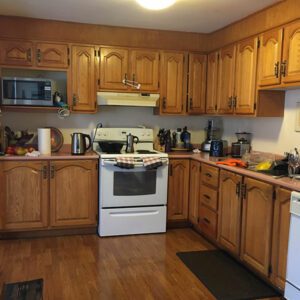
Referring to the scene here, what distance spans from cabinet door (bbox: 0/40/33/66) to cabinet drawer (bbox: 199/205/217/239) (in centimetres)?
249

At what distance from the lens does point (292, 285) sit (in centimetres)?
248

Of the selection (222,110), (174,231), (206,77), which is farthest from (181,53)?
(174,231)

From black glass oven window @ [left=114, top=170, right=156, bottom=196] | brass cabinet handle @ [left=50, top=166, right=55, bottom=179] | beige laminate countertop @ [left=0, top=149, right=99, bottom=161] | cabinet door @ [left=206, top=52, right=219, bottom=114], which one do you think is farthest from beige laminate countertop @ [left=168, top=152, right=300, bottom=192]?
brass cabinet handle @ [left=50, top=166, right=55, bottom=179]

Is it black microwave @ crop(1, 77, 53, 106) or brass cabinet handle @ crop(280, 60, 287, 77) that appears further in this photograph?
black microwave @ crop(1, 77, 53, 106)

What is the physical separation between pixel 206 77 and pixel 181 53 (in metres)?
0.43

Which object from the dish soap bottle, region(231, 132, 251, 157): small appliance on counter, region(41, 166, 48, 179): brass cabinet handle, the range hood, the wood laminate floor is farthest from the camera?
the dish soap bottle

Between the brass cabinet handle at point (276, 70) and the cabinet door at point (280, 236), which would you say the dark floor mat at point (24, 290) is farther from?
the brass cabinet handle at point (276, 70)

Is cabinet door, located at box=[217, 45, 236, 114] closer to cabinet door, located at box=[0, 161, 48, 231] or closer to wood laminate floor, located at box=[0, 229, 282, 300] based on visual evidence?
wood laminate floor, located at box=[0, 229, 282, 300]

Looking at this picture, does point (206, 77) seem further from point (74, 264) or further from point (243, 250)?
point (74, 264)

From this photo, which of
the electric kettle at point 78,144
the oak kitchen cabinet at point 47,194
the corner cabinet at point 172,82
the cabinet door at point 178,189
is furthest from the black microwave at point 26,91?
the cabinet door at point 178,189

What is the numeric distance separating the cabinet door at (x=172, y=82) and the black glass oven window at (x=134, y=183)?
896 millimetres

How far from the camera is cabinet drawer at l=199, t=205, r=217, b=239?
3.67 meters

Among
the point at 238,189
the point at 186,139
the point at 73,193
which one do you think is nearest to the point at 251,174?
the point at 238,189

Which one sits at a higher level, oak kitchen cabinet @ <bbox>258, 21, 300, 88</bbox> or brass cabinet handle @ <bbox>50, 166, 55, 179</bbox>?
oak kitchen cabinet @ <bbox>258, 21, 300, 88</bbox>
